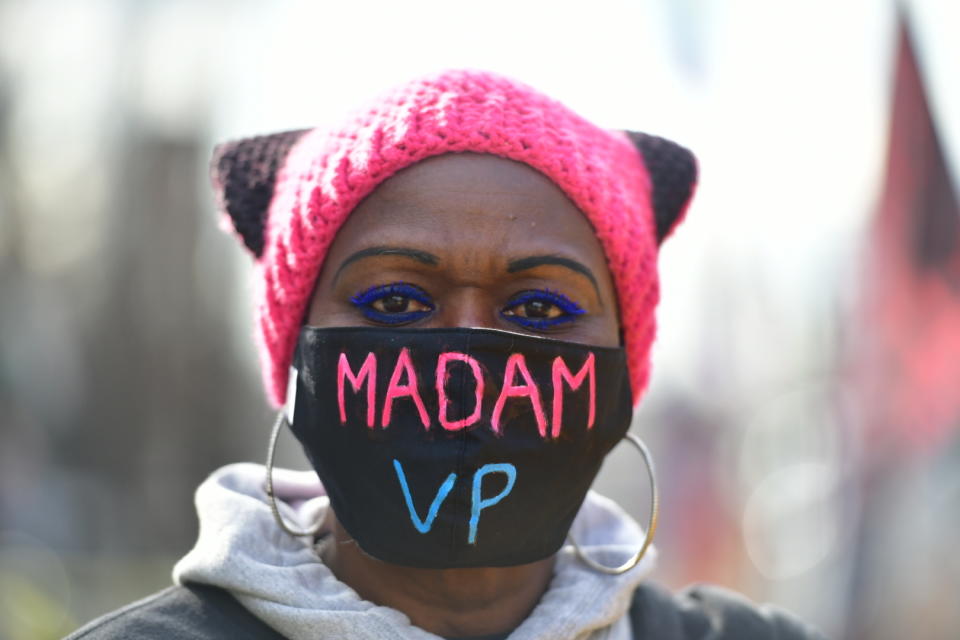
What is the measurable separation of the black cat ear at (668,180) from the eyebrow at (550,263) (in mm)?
454

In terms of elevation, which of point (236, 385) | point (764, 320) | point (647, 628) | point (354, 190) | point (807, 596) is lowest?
point (236, 385)

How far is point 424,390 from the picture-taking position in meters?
1.95

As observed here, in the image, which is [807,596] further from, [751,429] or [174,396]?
[174,396]

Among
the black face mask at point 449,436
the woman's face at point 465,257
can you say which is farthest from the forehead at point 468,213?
the black face mask at point 449,436

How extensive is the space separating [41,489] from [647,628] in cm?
1395

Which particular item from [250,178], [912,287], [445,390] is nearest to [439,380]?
[445,390]

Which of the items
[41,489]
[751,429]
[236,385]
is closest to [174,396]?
[41,489]

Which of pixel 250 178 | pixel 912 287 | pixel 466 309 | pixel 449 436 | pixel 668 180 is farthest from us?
pixel 912 287

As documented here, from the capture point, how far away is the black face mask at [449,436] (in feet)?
6.31

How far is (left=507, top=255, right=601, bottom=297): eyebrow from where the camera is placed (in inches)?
80.3

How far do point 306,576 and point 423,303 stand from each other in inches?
24.3

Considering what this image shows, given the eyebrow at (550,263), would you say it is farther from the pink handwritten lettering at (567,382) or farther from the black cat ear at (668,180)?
the black cat ear at (668,180)

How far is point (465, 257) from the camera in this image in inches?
79.2

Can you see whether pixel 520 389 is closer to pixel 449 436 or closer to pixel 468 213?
pixel 449 436
